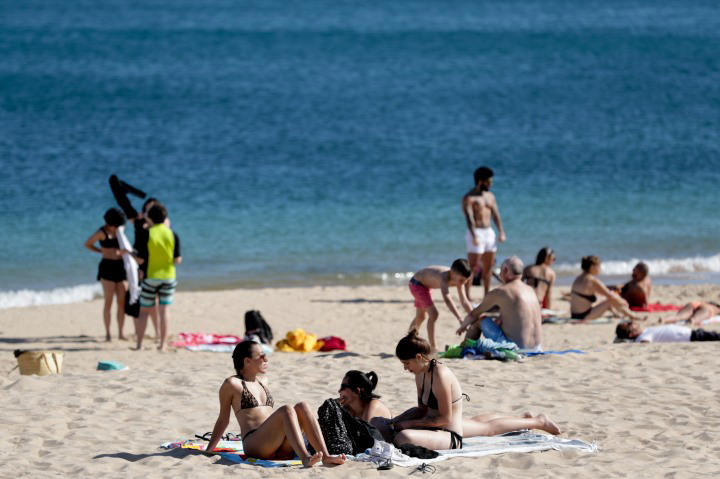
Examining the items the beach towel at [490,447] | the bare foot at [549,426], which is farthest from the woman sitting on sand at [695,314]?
the beach towel at [490,447]

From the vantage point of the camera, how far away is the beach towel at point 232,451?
6598mm

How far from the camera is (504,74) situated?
3766cm

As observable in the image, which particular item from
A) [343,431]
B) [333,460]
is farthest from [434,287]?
[333,460]

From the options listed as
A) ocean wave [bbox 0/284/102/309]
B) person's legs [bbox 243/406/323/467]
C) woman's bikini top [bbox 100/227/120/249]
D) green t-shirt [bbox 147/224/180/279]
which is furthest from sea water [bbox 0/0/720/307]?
person's legs [bbox 243/406/323/467]

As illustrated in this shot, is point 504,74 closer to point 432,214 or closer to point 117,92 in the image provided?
point 117,92

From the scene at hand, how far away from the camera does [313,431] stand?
6473mm

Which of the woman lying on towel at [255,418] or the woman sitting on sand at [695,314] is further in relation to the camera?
the woman sitting on sand at [695,314]

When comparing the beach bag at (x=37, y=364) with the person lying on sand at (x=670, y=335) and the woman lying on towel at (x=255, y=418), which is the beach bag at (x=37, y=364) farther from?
the person lying on sand at (x=670, y=335)

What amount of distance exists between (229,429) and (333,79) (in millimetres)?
29831

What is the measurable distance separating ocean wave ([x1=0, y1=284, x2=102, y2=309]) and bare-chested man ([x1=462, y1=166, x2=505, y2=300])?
18.6ft

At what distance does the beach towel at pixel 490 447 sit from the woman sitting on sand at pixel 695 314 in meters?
5.27

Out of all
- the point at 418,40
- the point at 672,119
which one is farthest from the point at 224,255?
the point at 418,40

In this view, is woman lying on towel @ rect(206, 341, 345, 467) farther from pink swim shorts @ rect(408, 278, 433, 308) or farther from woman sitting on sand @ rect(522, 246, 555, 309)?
woman sitting on sand @ rect(522, 246, 555, 309)

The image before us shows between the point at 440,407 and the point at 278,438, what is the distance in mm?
1083
